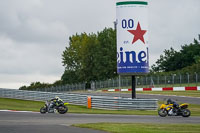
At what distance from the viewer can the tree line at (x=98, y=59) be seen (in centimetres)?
11338

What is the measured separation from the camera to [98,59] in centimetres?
11575

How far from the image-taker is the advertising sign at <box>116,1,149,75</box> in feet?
111

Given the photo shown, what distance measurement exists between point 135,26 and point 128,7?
133cm

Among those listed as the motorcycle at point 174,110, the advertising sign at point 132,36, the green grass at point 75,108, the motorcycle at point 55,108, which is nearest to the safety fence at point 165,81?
the green grass at point 75,108

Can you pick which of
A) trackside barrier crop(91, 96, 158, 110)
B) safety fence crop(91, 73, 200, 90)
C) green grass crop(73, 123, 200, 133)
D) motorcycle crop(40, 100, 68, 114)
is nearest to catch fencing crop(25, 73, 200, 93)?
safety fence crop(91, 73, 200, 90)

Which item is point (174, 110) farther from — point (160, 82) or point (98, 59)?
point (98, 59)

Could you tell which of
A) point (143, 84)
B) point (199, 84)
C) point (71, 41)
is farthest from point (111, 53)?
point (199, 84)

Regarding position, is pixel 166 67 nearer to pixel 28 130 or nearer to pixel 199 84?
pixel 199 84

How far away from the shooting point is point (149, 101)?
34.2 m

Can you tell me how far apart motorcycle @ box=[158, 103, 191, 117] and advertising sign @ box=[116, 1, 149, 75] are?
680cm

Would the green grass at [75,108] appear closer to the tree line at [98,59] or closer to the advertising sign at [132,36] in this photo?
the advertising sign at [132,36]

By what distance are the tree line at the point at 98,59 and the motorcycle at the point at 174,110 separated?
79707 millimetres

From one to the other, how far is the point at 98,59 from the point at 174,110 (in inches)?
3438

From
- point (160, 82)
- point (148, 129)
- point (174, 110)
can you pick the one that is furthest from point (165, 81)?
point (148, 129)
